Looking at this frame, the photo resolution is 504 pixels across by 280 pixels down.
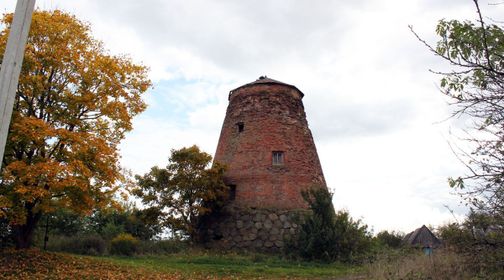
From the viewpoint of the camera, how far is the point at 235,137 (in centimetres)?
1994

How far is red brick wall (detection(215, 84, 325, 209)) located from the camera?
18266mm

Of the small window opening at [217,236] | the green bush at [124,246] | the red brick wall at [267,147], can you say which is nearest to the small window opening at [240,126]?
the red brick wall at [267,147]

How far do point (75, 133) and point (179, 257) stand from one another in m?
6.52

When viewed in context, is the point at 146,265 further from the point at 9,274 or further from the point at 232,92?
the point at 232,92

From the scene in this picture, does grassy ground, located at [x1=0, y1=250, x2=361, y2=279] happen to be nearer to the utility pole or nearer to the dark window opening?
the dark window opening

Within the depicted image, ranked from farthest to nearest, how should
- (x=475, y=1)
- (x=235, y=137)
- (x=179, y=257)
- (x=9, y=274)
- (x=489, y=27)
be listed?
(x=235, y=137), (x=179, y=257), (x=9, y=274), (x=489, y=27), (x=475, y=1)

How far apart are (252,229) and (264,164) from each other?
292 centimetres

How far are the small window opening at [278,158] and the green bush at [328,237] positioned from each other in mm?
3636

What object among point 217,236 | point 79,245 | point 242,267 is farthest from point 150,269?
point 79,245

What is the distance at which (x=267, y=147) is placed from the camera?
62.3 feet

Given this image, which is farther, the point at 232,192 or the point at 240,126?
the point at 240,126

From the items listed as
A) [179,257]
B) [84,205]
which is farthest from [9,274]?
[179,257]

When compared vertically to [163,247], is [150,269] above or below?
below

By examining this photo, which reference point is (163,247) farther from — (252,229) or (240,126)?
(240,126)
